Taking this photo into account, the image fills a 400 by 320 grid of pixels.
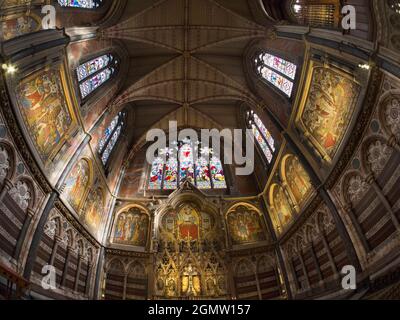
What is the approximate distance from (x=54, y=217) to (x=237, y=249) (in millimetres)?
10678

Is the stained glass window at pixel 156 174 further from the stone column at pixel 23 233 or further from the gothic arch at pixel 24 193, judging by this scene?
the stone column at pixel 23 233

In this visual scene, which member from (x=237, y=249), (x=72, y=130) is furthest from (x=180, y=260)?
(x=72, y=130)

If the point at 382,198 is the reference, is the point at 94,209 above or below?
above

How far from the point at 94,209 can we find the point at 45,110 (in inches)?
277

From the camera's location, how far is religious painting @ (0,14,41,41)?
9.86 meters

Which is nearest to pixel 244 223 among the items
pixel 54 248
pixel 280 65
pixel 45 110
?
pixel 280 65

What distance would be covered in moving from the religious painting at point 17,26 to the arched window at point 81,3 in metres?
3.18

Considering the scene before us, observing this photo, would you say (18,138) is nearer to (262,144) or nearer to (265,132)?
(265,132)

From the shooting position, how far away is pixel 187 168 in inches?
895

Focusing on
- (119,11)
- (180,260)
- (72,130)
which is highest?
(119,11)

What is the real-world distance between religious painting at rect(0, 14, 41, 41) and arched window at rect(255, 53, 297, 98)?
12527 mm

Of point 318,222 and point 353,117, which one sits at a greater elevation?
point 353,117

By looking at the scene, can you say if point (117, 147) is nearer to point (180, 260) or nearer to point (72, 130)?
point (72, 130)

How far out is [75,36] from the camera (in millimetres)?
13359
